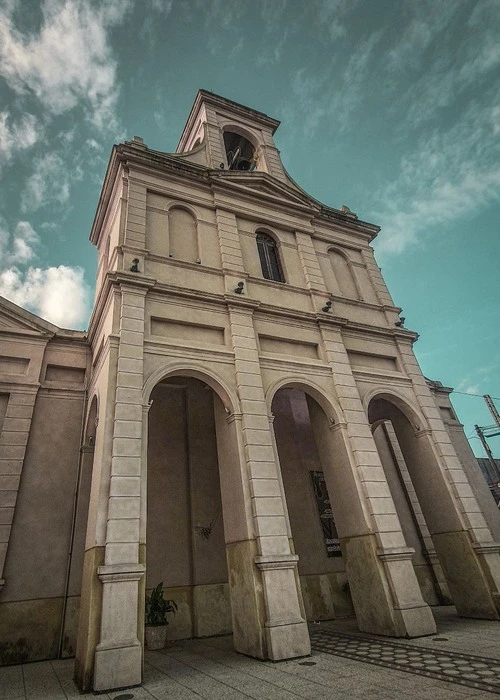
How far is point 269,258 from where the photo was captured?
13906 mm

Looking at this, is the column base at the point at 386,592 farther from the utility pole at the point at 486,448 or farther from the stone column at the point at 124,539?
the utility pole at the point at 486,448

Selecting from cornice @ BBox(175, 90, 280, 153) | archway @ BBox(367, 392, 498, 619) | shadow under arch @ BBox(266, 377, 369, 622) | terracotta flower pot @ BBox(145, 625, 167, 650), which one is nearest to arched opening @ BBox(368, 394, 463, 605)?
archway @ BBox(367, 392, 498, 619)

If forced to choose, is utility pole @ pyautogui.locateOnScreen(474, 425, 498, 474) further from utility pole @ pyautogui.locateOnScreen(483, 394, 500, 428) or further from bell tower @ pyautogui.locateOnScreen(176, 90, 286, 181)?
bell tower @ pyautogui.locateOnScreen(176, 90, 286, 181)

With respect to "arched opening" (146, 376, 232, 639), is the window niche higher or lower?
higher

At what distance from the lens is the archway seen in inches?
380

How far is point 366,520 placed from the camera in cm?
930

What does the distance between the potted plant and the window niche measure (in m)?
8.97

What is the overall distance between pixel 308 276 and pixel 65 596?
1140 centimetres

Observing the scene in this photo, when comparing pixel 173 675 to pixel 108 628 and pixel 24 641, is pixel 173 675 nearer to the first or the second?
pixel 108 628

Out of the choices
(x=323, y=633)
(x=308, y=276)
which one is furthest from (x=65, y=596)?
(x=308, y=276)

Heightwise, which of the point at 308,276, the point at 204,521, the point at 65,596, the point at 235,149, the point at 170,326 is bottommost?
the point at 65,596

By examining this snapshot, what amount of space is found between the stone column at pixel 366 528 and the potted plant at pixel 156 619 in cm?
452

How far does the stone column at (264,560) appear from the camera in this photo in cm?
714

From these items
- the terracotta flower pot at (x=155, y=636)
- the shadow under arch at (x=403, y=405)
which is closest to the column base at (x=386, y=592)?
the shadow under arch at (x=403, y=405)
